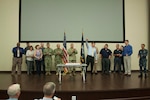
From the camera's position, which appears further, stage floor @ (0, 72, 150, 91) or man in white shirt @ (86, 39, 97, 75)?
man in white shirt @ (86, 39, 97, 75)

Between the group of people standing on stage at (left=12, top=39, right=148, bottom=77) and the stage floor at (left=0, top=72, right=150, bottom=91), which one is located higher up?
the group of people standing on stage at (left=12, top=39, right=148, bottom=77)

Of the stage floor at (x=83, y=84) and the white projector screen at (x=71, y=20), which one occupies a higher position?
the white projector screen at (x=71, y=20)

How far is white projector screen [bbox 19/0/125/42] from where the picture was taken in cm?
1123

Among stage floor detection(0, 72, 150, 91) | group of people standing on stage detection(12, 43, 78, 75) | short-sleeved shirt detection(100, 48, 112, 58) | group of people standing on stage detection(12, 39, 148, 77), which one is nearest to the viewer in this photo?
stage floor detection(0, 72, 150, 91)

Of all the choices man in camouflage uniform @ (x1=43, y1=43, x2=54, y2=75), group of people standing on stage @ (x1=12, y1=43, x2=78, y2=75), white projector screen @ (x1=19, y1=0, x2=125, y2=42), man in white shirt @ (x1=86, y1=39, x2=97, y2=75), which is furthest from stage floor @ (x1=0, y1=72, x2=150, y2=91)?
white projector screen @ (x1=19, y1=0, x2=125, y2=42)

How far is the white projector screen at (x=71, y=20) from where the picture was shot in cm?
1123

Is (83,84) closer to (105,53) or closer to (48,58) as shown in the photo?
(48,58)

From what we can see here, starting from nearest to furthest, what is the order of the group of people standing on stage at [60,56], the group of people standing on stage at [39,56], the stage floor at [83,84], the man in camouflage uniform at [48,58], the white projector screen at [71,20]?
the stage floor at [83,84] → the group of people standing on stage at [60,56] → the group of people standing on stage at [39,56] → the man in camouflage uniform at [48,58] → the white projector screen at [71,20]

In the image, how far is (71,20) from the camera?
1147cm

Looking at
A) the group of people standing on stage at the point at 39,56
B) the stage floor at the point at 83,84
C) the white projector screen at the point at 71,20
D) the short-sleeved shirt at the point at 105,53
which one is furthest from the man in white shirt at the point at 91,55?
the stage floor at the point at 83,84

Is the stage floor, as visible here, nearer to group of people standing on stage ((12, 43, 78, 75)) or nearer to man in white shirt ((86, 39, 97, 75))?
group of people standing on stage ((12, 43, 78, 75))

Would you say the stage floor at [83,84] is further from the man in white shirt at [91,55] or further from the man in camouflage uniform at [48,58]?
the man in white shirt at [91,55]

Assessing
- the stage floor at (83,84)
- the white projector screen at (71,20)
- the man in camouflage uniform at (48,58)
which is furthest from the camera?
the white projector screen at (71,20)

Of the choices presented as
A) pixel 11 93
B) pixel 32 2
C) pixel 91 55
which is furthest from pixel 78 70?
pixel 11 93
